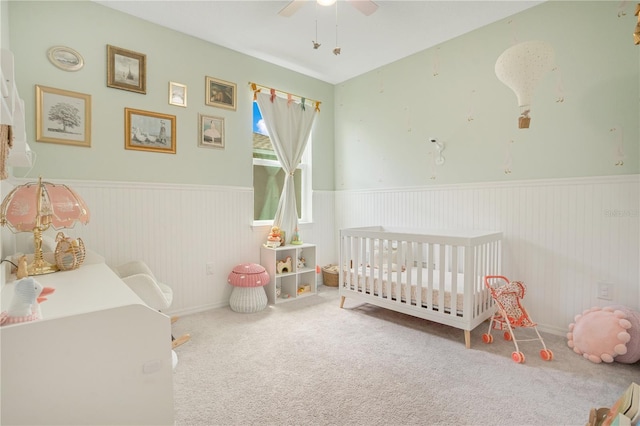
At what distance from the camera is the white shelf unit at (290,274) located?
320 centimetres

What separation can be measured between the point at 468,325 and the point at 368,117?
97.0 inches

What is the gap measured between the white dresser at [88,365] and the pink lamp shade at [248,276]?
72.5 inches

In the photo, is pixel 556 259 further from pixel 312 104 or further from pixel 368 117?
pixel 312 104

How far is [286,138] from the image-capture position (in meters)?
3.48

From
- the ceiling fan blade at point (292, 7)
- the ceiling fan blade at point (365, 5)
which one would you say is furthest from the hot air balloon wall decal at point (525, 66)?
the ceiling fan blade at point (292, 7)

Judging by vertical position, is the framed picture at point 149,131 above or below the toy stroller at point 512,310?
above

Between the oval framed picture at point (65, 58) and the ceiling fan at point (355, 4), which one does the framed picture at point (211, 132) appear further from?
the ceiling fan at point (355, 4)

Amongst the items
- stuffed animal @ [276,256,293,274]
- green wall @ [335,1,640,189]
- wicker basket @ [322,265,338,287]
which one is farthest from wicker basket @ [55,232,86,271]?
green wall @ [335,1,640,189]

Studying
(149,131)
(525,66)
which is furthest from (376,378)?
(149,131)

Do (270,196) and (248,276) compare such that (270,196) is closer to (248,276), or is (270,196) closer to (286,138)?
(286,138)

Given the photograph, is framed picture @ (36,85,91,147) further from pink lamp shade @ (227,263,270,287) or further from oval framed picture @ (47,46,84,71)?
pink lamp shade @ (227,263,270,287)

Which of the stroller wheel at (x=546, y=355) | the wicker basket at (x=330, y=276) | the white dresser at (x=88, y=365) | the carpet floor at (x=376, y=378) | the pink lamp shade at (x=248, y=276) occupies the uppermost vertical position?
the white dresser at (x=88, y=365)

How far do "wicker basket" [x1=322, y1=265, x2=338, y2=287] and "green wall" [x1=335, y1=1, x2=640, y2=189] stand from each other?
3.43 feet

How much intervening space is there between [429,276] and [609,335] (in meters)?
1.08
